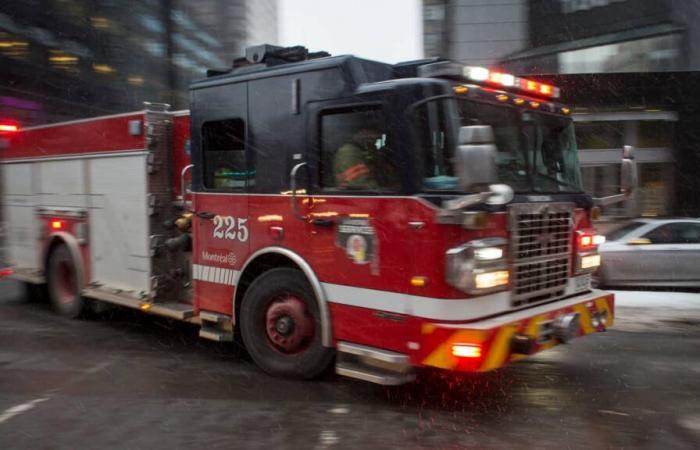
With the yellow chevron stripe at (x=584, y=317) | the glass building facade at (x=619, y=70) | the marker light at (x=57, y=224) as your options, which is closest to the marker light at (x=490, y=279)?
the yellow chevron stripe at (x=584, y=317)

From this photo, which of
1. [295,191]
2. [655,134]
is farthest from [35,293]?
[655,134]

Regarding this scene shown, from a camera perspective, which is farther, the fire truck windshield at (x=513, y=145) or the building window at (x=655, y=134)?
the building window at (x=655, y=134)

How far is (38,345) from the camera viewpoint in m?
6.85

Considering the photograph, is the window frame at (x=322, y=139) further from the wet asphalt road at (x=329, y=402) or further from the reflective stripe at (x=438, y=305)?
the wet asphalt road at (x=329, y=402)

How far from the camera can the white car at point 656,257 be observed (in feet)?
34.2

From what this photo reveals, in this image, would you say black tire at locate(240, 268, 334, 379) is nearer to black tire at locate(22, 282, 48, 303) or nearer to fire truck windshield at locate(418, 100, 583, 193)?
fire truck windshield at locate(418, 100, 583, 193)

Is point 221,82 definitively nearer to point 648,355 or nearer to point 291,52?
point 291,52

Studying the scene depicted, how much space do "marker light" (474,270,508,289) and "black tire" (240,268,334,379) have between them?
146 cm

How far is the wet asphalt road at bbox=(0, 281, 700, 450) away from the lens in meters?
4.16

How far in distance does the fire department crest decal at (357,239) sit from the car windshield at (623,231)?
7609 millimetres

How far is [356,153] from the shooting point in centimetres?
477

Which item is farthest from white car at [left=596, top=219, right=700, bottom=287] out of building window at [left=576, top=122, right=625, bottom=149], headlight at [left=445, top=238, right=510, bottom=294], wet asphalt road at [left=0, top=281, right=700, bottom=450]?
building window at [left=576, top=122, right=625, bottom=149]

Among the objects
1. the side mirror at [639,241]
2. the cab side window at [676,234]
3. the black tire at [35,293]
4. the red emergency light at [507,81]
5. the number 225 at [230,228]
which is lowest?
the black tire at [35,293]

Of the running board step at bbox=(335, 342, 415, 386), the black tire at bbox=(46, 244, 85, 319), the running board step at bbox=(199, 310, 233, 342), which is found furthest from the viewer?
the black tire at bbox=(46, 244, 85, 319)
